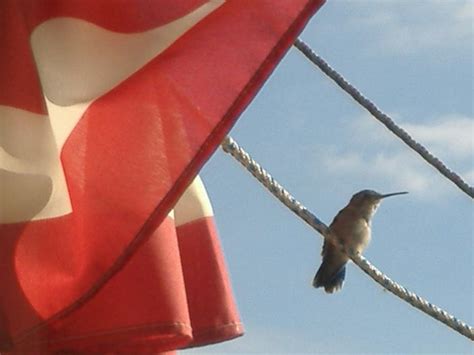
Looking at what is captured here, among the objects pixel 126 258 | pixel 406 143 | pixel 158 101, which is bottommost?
pixel 126 258

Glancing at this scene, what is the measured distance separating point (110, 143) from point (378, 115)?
5.71 feet

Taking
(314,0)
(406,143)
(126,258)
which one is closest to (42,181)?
(126,258)

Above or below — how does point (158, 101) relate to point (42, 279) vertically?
above

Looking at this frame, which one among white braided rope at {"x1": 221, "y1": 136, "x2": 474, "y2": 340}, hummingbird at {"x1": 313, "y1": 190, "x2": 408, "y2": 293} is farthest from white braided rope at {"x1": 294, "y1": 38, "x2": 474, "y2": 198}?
hummingbird at {"x1": 313, "y1": 190, "x2": 408, "y2": 293}

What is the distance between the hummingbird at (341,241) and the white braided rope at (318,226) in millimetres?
3141

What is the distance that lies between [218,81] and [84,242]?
39 centimetres

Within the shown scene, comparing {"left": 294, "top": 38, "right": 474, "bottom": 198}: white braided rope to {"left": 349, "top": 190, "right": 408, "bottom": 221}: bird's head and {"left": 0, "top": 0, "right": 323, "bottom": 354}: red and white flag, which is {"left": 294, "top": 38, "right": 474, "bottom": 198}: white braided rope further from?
{"left": 349, "top": 190, "right": 408, "bottom": 221}: bird's head

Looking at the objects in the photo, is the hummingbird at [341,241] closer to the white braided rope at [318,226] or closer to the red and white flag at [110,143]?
the white braided rope at [318,226]

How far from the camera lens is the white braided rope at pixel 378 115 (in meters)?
3.92

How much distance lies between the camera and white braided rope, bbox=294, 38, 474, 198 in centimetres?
392

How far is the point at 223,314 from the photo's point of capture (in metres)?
2.73

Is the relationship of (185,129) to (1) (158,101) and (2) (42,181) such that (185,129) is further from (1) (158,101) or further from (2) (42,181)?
(2) (42,181)

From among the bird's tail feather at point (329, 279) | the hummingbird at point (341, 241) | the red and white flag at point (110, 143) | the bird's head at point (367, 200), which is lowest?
the red and white flag at point (110, 143)

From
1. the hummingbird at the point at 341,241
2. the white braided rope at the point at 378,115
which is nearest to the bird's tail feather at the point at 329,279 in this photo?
the hummingbird at the point at 341,241
